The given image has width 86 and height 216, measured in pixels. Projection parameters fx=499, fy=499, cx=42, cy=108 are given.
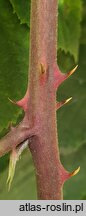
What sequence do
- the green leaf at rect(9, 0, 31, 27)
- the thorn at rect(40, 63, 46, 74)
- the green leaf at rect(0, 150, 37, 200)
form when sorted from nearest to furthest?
the thorn at rect(40, 63, 46, 74)
the green leaf at rect(9, 0, 31, 27)
the green leaf at rect(0, 150, 37, 200)

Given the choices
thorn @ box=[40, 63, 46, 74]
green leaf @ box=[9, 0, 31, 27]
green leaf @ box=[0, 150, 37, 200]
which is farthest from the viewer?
green leaf @ box=[0, 150, 37, 200]

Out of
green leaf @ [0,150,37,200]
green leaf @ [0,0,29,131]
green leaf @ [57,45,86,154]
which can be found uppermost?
green leaf @ [0,0,29,131]

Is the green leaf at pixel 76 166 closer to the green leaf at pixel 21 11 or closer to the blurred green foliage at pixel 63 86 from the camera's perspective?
the blurred green foliage at pixel 63 86

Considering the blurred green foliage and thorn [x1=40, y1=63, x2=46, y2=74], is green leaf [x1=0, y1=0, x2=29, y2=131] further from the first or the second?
thorn [x1=40, y1=63, x2=46, y2=74]

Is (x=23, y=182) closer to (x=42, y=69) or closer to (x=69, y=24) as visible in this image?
(x=69, y=24)

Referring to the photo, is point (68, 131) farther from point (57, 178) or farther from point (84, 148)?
point (57, 178)

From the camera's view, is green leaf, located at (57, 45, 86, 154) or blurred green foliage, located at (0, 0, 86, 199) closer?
blurred green foliage, located at (0, 0, 86, 199)

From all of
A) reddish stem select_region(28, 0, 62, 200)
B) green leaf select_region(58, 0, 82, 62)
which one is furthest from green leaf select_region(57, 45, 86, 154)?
reddish stem select_region(28, 0, 62, 200)

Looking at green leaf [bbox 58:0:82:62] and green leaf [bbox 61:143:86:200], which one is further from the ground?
green leaf [bbox 58:0:82:62]
